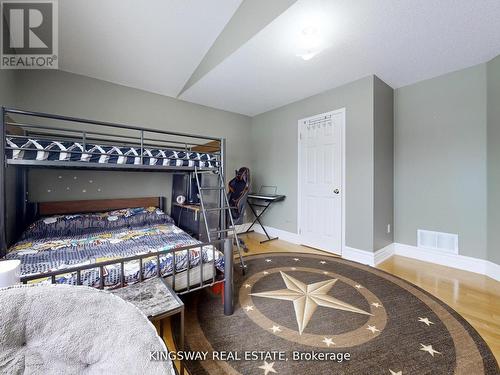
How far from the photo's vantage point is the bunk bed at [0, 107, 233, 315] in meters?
1.46

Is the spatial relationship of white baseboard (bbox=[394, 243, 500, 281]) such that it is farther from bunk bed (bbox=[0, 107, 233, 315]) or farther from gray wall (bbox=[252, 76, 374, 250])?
bunk bed (bbox=[0, 107, 233, 315])

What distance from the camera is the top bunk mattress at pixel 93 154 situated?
1576mm

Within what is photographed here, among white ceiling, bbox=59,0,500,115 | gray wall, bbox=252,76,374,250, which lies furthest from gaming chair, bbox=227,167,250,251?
white ceiling, bbox=59,0,500,115

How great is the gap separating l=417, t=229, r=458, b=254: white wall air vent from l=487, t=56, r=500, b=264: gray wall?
0.30 metres

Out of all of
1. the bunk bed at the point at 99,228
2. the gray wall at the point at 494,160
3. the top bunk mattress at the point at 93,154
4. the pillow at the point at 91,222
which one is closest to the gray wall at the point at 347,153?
the gray wall at the point at 494,160

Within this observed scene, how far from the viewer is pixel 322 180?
338cm

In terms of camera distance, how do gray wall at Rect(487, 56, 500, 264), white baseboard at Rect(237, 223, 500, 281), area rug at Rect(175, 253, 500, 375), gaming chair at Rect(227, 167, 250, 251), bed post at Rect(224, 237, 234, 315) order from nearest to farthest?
area rug at Rect(175, 253, 500, 375) < bed post at Rect(224, 237, 234, 315) < gray wall at Rect(487, 56, 500, 264) < white baseboard at Rect(237, 223, 500, 281) < gaming chair at Rect(227, 167, 250, 251)

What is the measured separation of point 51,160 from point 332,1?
251 cm

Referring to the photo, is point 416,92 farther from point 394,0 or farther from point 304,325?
point 304,325

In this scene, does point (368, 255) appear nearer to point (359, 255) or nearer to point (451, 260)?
point (359, 255)

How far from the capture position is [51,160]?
1.63 m

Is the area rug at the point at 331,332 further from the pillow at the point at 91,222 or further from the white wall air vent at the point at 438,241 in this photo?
the pillow at the point at 91,222

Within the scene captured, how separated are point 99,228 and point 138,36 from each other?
2340mm

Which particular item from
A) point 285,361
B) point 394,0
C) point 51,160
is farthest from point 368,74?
point 51,160
